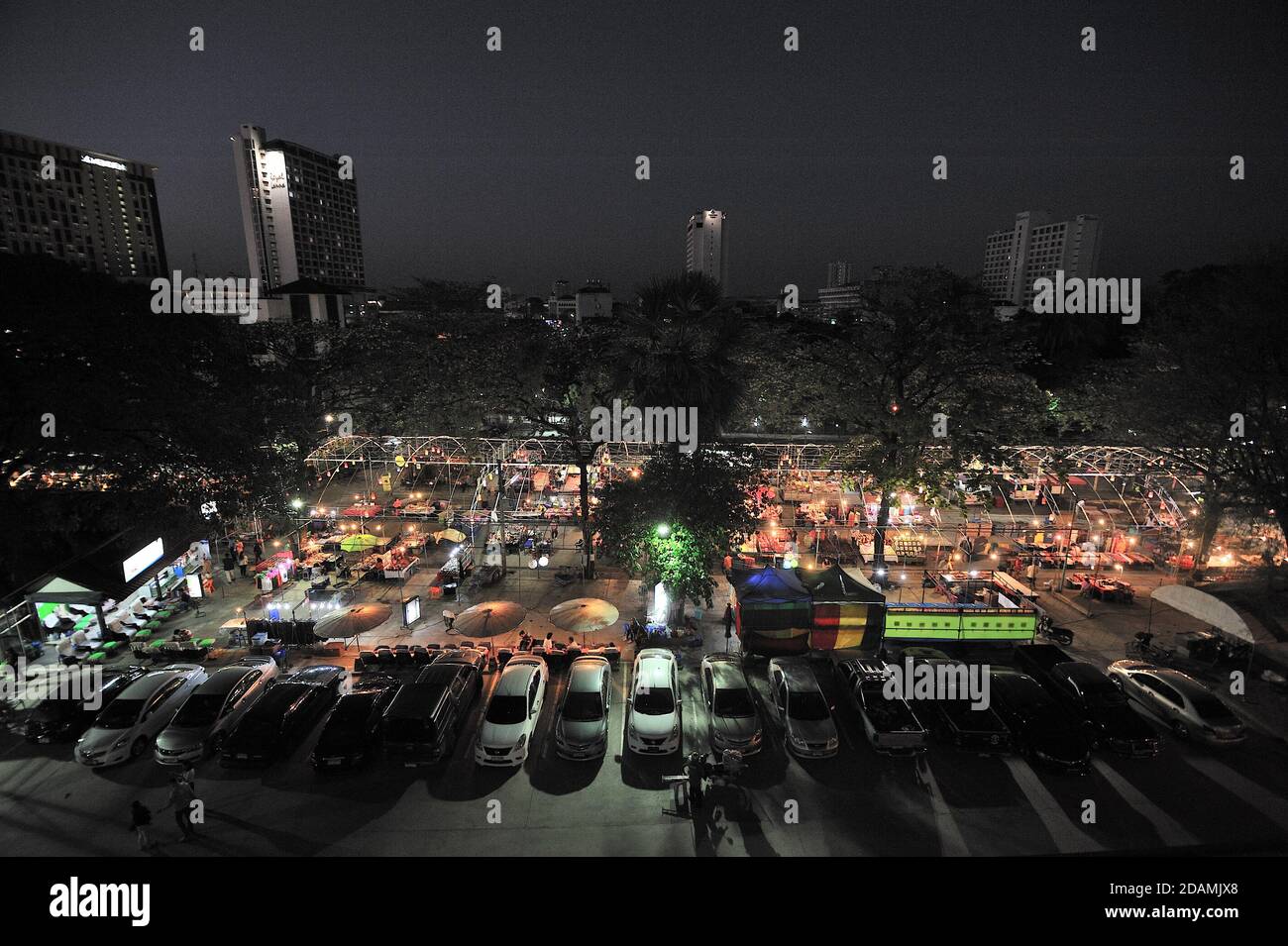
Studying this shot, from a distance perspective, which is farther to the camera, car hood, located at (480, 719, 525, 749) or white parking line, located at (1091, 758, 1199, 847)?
car hood, located at (480, 719, 525, 749)

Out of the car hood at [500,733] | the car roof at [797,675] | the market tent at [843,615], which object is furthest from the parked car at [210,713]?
the market tent at [843,615]

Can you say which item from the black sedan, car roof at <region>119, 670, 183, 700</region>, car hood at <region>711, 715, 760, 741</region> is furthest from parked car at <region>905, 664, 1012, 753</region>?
car roof at <region>119, 670, 183, 700</region>

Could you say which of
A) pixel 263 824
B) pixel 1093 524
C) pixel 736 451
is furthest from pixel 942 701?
pixel 1093 524

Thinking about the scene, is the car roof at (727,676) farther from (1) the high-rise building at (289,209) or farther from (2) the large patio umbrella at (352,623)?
(1) the high-rise building at (289,209)

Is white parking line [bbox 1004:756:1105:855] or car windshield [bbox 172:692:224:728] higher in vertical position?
car windshield [bbox 172:692:224:728]

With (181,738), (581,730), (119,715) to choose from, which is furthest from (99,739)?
(581,730)

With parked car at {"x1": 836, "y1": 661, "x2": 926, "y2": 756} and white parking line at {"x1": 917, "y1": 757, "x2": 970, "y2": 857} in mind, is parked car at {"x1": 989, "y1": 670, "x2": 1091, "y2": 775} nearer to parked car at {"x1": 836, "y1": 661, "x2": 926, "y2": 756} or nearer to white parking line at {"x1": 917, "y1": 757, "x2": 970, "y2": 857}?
parked car at {"x1": 836, "y1": 661, "x2": 926, "y2": 756}
